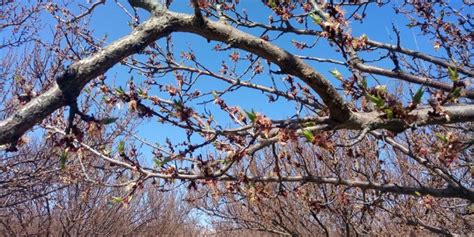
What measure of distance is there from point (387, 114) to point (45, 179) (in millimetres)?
Answer: 6939

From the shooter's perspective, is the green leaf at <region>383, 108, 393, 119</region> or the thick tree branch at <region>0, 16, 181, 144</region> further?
the green leaf at <region>383, 108, 393, 119</region>

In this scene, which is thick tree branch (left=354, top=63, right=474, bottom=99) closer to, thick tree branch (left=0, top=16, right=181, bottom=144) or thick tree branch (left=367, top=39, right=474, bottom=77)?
thick tree branch (left=367, top=39, right=474, bottom=77)

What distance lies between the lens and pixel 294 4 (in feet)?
14.1

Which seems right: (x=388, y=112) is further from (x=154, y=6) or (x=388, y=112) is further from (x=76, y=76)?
(x=76, y=76)

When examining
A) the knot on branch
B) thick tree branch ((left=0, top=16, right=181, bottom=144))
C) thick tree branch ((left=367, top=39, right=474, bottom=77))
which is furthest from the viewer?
thick tree branch ((left=367, top=39, right=474, bottom=77))

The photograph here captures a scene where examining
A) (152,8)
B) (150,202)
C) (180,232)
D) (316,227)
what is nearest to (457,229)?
(316,227)

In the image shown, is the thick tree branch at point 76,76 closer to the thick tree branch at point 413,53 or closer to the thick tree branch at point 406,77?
the thick tree branch at point 406,77

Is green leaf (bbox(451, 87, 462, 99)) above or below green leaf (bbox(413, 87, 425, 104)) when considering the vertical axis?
above

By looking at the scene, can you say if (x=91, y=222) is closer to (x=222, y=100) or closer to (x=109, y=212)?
(x=109, y=212)

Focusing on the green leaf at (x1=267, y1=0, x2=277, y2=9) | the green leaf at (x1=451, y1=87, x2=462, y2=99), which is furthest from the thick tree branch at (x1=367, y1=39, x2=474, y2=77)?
the green leaf at (x1=451, y1=87, x2=462, y2=99)

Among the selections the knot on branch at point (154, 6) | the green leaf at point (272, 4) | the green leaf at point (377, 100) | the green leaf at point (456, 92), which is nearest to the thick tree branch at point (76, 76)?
the knot on branch at point (154, 6)

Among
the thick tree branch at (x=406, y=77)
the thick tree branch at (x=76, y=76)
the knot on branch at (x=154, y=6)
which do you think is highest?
the thick tree branch at (x=406, y=77)

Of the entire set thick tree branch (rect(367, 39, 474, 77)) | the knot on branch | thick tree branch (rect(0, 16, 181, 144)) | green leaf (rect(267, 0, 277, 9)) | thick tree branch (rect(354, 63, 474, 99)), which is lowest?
thick tree branch (rect(0, 16, 181, 144))

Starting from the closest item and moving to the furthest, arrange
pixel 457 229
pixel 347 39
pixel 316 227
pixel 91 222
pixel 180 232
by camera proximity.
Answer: pixel 347 39, pixel 457 229, pixel 316 227, pixel 91 222, pixel 180 232
